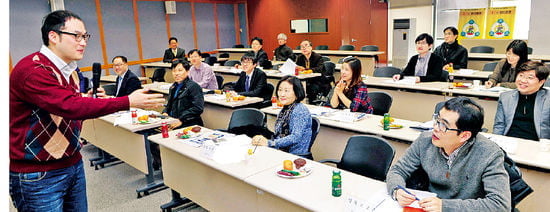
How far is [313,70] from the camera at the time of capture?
7082 millimetres

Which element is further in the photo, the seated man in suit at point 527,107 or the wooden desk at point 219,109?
the wooden desk at point 219,109

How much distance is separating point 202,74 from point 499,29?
25.8ft

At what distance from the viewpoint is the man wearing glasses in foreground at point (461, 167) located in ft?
6.09

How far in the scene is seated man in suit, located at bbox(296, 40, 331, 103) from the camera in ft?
22.7

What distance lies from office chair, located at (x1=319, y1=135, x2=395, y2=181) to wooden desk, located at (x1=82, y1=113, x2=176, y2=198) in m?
2.15

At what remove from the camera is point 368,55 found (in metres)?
9.16

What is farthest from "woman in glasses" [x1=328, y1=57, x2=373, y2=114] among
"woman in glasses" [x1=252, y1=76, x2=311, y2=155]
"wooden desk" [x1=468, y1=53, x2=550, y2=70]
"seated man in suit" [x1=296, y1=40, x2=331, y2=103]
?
"wooden desk" [x1=468, y1=53, x2=550, y2=70]

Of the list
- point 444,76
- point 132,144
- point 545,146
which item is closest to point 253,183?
point 545,146

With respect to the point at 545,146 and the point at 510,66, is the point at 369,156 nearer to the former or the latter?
the point at 545,146

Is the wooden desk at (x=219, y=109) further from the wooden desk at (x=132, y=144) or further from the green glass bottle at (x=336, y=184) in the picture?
the green glass bottle at (x=336, y=184)

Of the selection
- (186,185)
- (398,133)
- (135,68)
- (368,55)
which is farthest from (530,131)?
(135,68)

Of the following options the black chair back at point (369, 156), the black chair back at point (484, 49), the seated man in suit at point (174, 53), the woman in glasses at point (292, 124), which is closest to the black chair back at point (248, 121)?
the woman in glasses at point (292, 124)

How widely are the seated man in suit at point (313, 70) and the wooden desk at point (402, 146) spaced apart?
→ 2.47 metres

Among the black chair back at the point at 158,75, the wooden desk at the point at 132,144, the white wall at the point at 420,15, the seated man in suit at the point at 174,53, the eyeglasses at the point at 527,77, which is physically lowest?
the wooden desk at the point at 132,144
